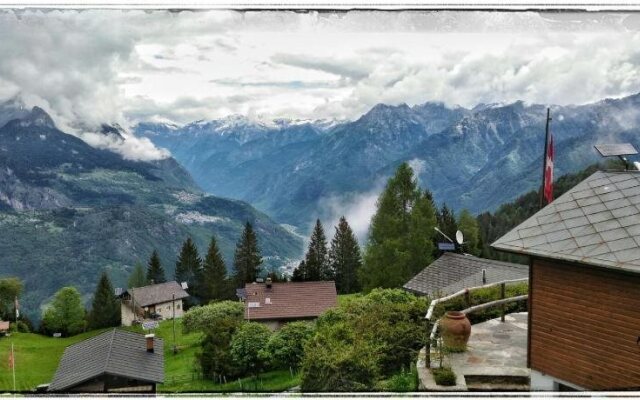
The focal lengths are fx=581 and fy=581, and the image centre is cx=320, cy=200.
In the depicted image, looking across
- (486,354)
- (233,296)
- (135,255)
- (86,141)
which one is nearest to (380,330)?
(486,354)

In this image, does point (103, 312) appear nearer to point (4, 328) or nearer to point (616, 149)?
point (4, 328)

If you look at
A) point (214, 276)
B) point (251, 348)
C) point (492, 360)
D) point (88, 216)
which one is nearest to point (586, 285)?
point (492, 360)

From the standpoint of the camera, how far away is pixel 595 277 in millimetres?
5332

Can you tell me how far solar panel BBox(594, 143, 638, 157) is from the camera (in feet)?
20.4

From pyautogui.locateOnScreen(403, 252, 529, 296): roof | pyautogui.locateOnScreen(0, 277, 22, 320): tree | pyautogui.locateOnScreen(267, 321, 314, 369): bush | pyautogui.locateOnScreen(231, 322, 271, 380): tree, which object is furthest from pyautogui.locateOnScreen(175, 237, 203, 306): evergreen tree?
pyautogui.locateOnScreen(267, 321, 314, 369): bush

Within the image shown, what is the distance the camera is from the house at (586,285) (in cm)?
511

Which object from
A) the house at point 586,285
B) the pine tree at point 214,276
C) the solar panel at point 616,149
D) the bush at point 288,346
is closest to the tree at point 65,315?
the pine tree at point 214,276

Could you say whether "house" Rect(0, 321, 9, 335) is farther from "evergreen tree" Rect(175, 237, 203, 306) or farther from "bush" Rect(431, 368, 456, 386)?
"bush" Rect(431, 368, 456, 386)

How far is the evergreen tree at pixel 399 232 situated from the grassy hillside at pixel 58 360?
8447mm

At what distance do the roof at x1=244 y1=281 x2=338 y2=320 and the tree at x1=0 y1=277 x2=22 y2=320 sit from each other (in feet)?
84.0

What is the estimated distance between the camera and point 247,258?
1770 inches

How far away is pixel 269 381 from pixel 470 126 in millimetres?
181143

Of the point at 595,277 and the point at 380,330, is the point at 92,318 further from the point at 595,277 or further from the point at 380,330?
the point at 595,277

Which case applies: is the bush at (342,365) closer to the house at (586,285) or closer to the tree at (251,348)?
the house at (586,285)
